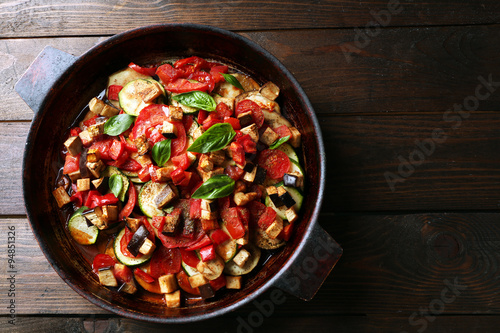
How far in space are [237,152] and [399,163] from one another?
114 centimetres

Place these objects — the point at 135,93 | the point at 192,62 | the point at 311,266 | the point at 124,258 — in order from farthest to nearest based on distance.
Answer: the point at 192,62, the point at 135,93, the point at 124,258, the point at 311,266

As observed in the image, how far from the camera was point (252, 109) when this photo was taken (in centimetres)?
208

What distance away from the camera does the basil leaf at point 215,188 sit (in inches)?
71.8

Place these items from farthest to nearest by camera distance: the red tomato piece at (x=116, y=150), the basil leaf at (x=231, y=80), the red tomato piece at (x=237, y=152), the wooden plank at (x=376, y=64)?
the wooden plank at (x=376, y=64), the basil leaf at (x=231, y=80), the red tomato piece at (x=116, y=150), the red tomato piece at (x=237, y=152)

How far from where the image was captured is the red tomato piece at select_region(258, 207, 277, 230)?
6.61 ft

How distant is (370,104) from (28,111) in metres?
2.27

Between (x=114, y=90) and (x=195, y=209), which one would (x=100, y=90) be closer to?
(x=114, y=90)

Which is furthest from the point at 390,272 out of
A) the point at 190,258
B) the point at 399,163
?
the point at 190,258

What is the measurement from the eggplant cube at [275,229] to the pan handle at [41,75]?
141 cm

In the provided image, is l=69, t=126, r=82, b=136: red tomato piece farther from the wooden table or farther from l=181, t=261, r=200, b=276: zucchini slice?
l=181, t=261, r=200, b=276: zucchini slice

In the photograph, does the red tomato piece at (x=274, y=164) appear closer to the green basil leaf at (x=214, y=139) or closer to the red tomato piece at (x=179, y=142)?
the green basil leaf at (x=214, y=139)

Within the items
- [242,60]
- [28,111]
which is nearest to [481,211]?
[242,60]

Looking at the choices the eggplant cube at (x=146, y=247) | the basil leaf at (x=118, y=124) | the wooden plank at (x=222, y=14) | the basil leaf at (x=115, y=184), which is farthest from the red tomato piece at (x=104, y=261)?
the wooden plank at (x=222, y=14)

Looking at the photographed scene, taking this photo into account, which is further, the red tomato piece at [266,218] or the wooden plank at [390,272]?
the wooden plank at [390,272]
